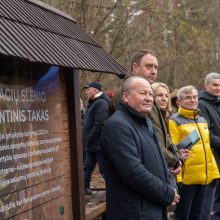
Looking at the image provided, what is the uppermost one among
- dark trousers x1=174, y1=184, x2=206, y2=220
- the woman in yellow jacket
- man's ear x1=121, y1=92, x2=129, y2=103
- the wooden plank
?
man's ear x1=121, y1=92, x2=129, y2=103

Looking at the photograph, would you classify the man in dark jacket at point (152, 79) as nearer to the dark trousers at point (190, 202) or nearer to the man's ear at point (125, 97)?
the man's ear at point (125, 97)

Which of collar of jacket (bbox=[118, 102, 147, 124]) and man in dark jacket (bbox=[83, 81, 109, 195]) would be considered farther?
man in dark jacket (bbox=[83, 81, 109, 195])

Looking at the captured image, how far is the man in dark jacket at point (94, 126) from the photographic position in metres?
7.46

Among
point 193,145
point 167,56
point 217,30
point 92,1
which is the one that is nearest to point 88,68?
point 193,145

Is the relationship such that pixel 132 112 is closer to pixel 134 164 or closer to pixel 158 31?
pixel 134 164

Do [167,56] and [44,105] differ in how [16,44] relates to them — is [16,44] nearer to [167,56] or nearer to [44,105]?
[44,105]

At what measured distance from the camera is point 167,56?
615 inches

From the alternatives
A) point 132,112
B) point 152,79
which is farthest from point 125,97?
point 152,79

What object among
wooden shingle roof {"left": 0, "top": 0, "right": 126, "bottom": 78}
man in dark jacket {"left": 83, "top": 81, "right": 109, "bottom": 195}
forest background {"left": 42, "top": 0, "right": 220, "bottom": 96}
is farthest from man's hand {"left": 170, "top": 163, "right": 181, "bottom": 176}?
forest background {"left": 42, "top": 0, "right": 220, "bottom": 96}

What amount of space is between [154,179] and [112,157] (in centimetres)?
34

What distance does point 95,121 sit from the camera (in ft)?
24.6

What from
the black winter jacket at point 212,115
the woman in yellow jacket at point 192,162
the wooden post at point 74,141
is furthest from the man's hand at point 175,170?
the black winter jacket at point 212,115

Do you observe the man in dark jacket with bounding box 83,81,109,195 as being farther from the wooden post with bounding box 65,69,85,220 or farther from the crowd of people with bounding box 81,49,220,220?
the wooden post with bounding box 65,69,85,220

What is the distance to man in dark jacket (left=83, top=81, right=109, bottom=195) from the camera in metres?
7.46
